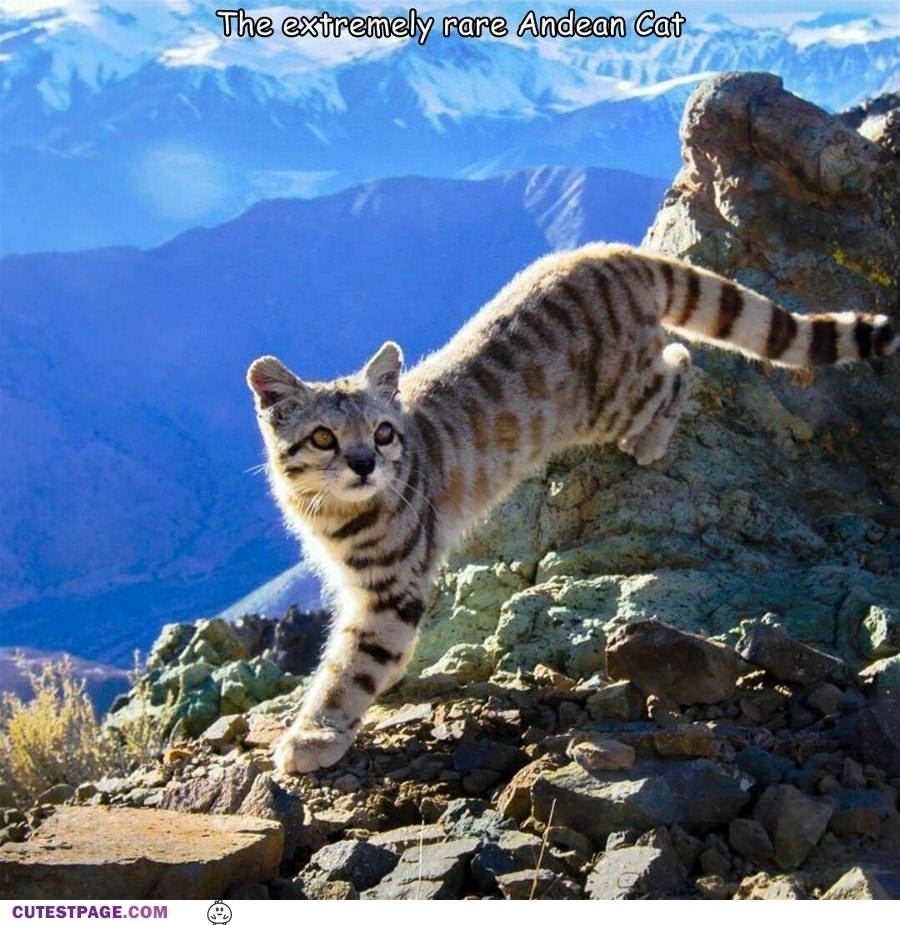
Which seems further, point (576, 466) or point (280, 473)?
point (576, 466)

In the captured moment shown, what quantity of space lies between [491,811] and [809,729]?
1176 millimetres

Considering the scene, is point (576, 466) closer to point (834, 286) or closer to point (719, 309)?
point (719, 309)

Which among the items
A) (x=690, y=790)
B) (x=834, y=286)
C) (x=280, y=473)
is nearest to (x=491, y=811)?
(x=690, y=790)

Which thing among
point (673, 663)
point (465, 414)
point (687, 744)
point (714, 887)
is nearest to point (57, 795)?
point (465, 414)

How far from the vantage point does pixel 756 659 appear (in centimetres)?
484

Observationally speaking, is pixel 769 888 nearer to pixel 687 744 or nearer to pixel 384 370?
pixel 687 744

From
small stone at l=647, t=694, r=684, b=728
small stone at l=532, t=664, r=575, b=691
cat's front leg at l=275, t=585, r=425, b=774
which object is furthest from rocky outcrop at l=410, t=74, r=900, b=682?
small stone at l=647, t=694, r=684, b=728

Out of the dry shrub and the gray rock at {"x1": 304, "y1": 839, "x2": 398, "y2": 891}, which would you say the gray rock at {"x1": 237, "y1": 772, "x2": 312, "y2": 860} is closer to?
the gray rock at {"x1": 304, "y1": 839, "x2": 398, "y2": 891}

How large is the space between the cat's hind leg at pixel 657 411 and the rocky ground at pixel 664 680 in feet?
0.30

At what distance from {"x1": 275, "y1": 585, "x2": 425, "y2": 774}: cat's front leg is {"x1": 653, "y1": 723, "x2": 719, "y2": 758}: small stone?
135 cm

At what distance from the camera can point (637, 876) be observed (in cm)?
364

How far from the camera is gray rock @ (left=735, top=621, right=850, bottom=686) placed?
4742 mm

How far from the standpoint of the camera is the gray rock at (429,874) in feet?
12.2

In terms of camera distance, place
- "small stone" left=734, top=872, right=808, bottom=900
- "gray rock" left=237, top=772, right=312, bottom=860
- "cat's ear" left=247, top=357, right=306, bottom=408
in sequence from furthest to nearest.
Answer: "cat's ear" left=247, top=357, right=306, bottom=408, "gray rock" left=237, top=772, right=312, bottom=860, "small stone" left=734, top=872, right=808, bottom=900
